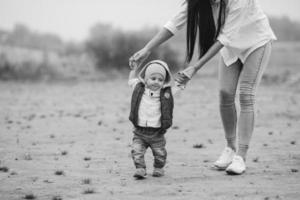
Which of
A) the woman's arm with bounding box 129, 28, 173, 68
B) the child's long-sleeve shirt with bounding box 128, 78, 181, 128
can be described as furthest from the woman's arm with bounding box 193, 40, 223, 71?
the woman's arm with bounding box 129, 28, 173, 68

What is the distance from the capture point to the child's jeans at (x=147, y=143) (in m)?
6.16

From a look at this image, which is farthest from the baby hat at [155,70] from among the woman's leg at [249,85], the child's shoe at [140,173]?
the child's shoe at [140,173]

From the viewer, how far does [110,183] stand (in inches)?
234

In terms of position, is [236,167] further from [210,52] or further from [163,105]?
[210,52]

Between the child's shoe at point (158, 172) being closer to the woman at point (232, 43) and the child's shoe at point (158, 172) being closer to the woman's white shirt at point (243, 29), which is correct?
the woman at point (232, 43)

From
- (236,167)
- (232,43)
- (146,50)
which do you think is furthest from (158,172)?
(232,43)

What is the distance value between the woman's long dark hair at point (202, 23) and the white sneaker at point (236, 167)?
3.76 ft

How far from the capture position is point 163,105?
241 inches

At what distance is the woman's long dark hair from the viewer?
6.11m

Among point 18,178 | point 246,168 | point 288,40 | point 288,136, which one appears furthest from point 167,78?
point 288,40

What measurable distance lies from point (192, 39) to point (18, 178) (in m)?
2.30

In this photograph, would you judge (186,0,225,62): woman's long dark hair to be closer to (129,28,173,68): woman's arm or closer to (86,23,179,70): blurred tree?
(129,28,173,68): woman's arm

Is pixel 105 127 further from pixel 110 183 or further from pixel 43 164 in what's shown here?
pixel 110 183

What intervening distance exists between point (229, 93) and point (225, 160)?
29.1 inches
